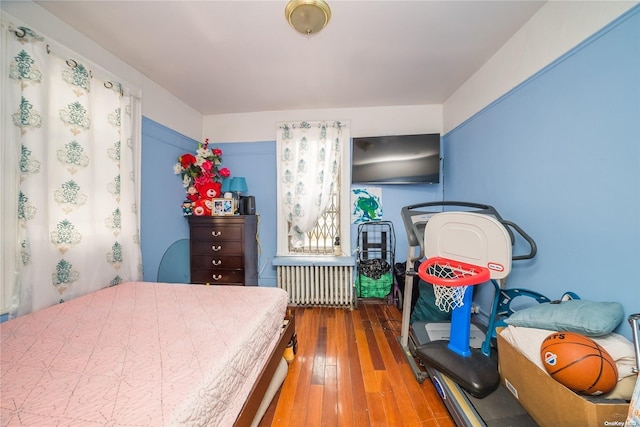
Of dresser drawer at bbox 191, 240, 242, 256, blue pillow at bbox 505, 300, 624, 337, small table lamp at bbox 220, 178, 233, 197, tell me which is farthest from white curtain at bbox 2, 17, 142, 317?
blue pillow at bbox 505, 300, 624, 337

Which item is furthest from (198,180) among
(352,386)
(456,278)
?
(456,278)

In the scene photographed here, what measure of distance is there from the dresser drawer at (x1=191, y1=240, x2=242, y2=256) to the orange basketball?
2.51 metres

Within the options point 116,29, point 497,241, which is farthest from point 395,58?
point 116,29

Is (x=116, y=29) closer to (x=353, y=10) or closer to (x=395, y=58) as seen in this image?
(x=353, y=10)

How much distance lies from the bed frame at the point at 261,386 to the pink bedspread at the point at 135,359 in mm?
37

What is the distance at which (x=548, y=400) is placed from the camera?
0.95 meters

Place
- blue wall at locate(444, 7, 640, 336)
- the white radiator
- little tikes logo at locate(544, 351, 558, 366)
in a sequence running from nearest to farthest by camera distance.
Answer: little tikes logo at locate(544, 351, 558, 366) < blue wall at locate(444, 7, 640, 336) < the white radiator

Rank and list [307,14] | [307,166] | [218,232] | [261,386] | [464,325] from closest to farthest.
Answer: [261,386]
[307,14]
[464,325]
[218,232]
[307,166]

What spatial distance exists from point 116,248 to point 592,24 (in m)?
3.44

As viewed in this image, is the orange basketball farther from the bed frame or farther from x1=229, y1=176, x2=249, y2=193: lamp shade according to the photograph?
x1=229, y1=176, x2=249, y2=193: lamp shade

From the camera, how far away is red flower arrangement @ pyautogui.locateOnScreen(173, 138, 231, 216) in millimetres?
2578

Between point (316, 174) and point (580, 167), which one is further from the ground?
point (316, 174)

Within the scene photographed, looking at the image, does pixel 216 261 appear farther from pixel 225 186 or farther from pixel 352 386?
pixel 352 386

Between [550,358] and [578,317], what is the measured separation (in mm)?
257
